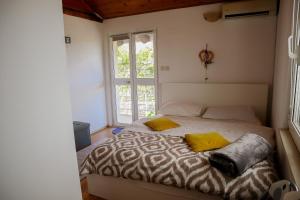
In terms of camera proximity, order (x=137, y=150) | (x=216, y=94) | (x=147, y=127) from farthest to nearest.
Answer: (x=216, y=94), (x=147, y=127), (x=137, y=150)

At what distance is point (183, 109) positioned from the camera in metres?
3.26

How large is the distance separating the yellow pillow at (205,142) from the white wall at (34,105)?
51.8 inches

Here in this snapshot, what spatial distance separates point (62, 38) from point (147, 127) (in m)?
1.97

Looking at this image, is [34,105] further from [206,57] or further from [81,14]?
[81,14]

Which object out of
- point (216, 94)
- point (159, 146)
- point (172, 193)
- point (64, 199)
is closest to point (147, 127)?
point (159, 146)

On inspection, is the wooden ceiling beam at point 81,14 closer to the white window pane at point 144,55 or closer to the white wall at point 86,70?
the white wall at point 86,70

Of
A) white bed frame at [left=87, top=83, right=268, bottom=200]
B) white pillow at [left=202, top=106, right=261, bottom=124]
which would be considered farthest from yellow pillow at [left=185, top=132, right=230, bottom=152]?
white pillow at [left=202, top=106, right=261, bottom=124]

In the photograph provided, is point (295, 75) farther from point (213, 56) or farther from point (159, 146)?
point (213, 56)

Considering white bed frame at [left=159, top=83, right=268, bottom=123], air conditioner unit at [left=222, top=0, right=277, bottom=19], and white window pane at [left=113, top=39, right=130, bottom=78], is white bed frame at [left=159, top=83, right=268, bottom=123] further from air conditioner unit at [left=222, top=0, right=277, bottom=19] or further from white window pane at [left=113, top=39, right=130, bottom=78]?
air conditioner unit at [left=222, top=0, right=277, bottom=19]

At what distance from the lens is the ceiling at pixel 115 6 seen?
133 inches

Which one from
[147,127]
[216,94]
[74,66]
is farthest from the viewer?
[74,66]

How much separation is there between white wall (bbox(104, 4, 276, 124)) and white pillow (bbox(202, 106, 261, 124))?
513mm

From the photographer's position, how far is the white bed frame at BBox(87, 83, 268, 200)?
5.66 feet

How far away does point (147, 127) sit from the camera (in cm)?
261
